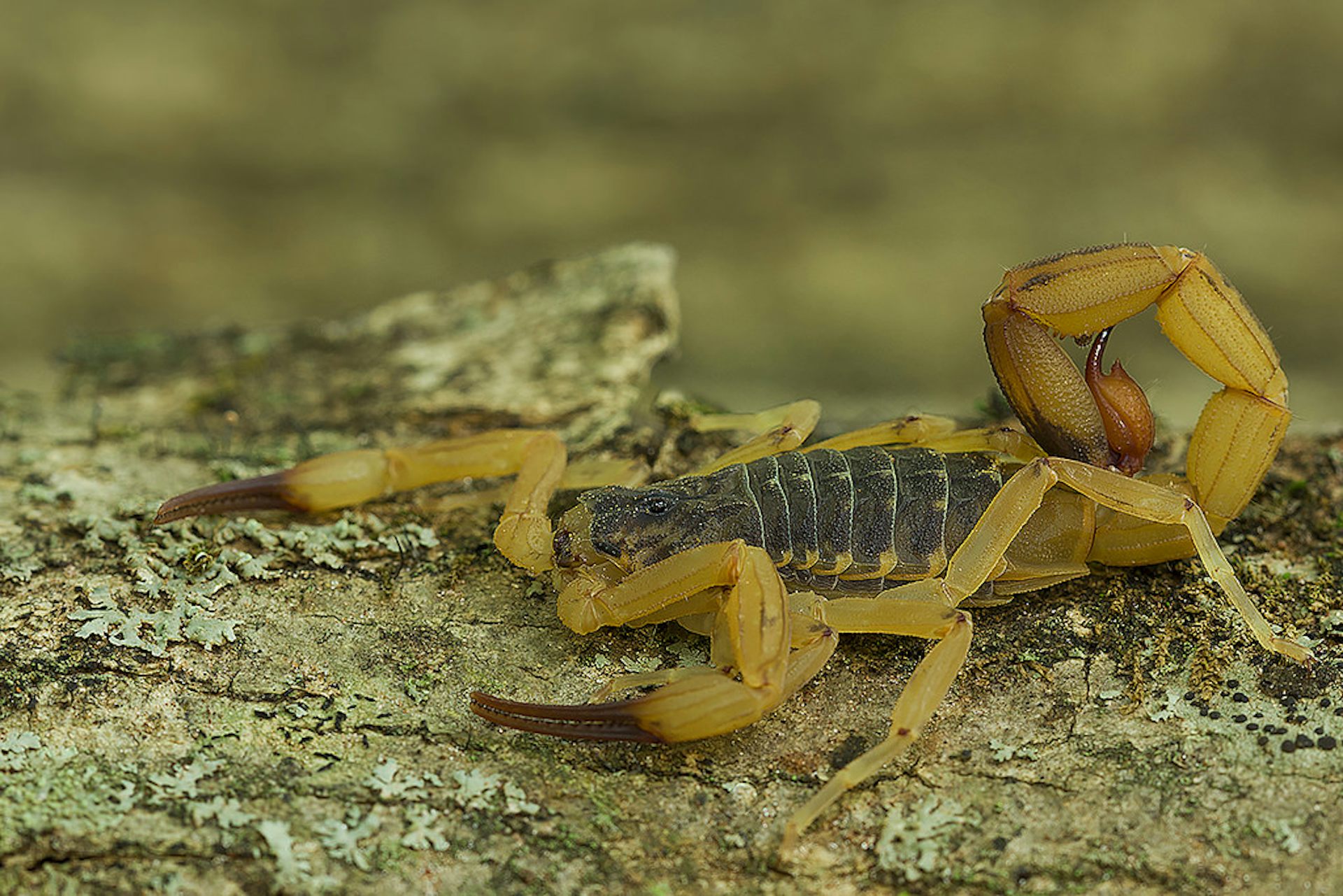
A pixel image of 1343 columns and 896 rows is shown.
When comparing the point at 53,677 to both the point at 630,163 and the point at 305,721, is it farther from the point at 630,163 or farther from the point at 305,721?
the point at 630,163

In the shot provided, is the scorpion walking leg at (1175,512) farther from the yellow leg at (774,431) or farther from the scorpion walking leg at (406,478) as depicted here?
the scorpion walking leg at (406,478)

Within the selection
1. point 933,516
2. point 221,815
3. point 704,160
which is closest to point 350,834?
point 221,815

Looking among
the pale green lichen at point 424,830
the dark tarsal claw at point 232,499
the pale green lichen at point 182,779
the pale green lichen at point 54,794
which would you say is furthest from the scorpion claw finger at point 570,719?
the dark tarsal claw at point 232,499

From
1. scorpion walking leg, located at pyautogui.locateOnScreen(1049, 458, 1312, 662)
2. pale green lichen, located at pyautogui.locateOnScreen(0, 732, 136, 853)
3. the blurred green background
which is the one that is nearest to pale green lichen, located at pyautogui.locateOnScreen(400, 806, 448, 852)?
pale green lichen, located at pyautogui.locateOnScreen(0, 732, 136, 853)

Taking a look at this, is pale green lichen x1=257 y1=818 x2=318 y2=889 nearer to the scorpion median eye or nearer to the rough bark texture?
the rough bark texture

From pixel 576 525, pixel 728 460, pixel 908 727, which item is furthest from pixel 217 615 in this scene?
pixel 908 727

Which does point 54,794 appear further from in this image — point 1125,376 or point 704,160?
point 704,160
